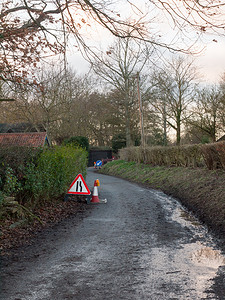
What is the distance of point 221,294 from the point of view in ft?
13.3

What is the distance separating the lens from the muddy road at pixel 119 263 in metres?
4.20

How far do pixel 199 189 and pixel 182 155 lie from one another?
8.62 metres

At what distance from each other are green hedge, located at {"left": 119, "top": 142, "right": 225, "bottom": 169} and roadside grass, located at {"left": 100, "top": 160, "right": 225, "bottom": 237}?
0.61m

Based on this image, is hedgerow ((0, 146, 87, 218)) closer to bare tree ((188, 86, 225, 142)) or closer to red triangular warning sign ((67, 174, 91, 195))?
red triangular warning sign ((67, 174, 91, 195))

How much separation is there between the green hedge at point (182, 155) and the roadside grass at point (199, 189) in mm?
605

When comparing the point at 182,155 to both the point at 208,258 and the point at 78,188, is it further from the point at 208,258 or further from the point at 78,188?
the point at 208,258

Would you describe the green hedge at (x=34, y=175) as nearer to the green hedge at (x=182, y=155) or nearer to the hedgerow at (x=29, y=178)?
the hedgerow at (x=29, y=178)

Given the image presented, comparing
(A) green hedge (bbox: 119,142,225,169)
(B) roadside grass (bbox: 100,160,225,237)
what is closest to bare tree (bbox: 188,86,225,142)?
(A) green hedge (bbox: 119,142,225,169)

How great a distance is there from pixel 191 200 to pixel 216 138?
28293 mm

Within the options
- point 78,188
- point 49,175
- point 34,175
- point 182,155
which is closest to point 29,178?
point 34,175

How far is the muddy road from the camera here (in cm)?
420

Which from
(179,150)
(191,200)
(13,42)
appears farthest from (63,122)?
(13,42)

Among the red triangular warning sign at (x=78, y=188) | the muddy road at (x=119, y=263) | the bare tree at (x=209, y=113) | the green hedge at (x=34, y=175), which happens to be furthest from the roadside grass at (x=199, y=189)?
the bare tree at (x=209, y=113)

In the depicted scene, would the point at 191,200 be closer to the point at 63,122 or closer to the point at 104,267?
the point at 104,267
